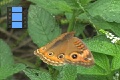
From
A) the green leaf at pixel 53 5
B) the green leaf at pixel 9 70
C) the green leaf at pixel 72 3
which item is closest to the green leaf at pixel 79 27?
the green leaf at pixel 53 5

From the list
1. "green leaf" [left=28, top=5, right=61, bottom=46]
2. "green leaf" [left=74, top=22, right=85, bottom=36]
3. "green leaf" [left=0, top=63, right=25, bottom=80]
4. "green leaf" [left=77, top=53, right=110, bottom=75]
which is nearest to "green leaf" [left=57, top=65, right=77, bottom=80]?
"green leaf" [left=77, top=53, right=110, bottom=75]

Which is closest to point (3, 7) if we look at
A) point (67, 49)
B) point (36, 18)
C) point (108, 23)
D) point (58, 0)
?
point (36, 18)

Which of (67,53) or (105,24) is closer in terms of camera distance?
(67,53)

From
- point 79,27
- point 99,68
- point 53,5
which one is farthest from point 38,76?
point 79,27

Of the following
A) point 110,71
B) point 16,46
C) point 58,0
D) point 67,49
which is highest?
point 58,0

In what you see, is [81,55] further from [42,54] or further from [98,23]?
[98,23]

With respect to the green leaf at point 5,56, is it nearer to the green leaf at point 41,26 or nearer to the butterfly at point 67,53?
the green leaf at point 41,26

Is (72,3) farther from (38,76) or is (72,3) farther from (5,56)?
(5,56)
